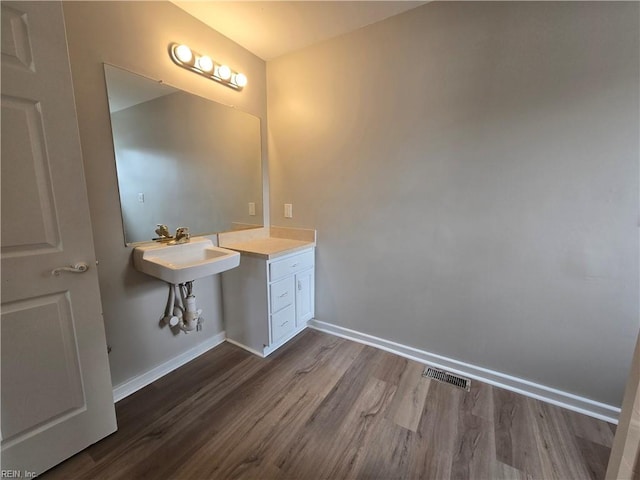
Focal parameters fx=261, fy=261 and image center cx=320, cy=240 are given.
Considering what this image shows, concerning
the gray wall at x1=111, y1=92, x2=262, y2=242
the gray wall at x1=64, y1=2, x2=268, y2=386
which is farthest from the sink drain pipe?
the gray wall at x1=111, y1=92, x2=262, y2=242

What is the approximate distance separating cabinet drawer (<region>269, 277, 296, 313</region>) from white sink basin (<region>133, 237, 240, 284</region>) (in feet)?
1.33

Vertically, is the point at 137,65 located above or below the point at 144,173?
above

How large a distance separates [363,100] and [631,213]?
5.62 ft

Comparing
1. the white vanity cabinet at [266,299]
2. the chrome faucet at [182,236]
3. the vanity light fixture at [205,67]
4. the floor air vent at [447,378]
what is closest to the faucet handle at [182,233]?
the chrome faucet at [182,236]

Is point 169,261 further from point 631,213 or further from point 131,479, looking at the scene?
point 631,213

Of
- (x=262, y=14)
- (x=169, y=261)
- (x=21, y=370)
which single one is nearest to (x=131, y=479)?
(x=21, y=370)

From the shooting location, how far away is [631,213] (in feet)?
4.45

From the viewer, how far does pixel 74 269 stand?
1.20 meters

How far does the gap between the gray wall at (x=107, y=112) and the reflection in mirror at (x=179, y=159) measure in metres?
0.06

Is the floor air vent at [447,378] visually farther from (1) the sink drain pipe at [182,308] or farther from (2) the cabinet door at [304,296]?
(1) the sink drain pipe at [182,308]

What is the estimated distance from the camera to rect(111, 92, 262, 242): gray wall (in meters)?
1.64

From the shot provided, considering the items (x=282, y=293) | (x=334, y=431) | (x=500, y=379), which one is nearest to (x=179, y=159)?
(x=282, y=293)

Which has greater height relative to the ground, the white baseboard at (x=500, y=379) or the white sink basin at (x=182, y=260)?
the white sink basin at (x=182, y=260)

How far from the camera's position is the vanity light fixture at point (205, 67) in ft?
5.75
